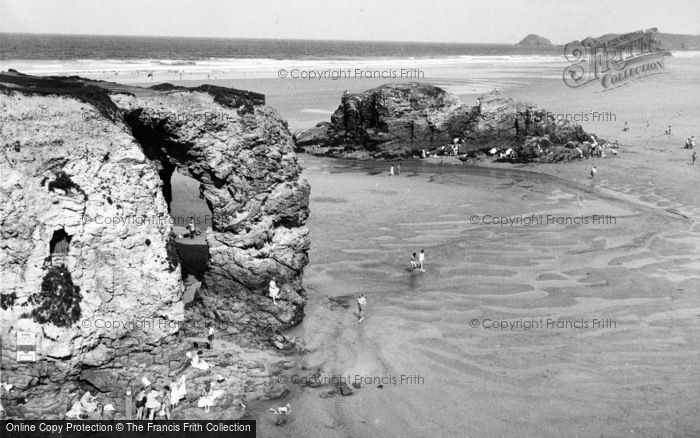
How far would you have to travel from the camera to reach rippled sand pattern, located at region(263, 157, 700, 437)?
14211 mm

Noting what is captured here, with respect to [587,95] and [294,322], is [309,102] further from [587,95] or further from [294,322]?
[294,322]

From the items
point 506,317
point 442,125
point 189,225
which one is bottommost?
point 506,317

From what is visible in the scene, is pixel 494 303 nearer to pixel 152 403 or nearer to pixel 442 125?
pixel 152 403

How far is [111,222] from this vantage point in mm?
13961

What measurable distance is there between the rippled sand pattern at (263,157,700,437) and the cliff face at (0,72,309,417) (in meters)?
3.68

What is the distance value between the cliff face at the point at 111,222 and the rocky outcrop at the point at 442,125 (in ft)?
85.3

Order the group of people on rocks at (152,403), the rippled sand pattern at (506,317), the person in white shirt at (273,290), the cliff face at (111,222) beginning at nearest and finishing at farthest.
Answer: the cliff face at (111,222), the group of people on rocks at (152,403), the rippled sand pattern at (506,317), the person in white shirt at (273,290)

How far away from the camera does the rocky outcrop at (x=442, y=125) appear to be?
4238cm

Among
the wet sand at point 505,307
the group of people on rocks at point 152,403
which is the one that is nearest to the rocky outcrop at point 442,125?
the wet sand at point 505,307

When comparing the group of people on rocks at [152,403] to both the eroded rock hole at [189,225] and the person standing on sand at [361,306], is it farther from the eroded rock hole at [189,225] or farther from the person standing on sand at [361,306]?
the person standing on sand at [361,306]

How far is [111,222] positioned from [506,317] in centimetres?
1164

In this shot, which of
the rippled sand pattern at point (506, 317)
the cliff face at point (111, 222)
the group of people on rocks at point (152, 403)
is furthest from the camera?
the rippled sand pattern at point (506, 317)

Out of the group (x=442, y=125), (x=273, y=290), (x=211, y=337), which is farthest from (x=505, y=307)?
(x=442, y=125)

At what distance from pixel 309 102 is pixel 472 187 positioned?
1378 inches
